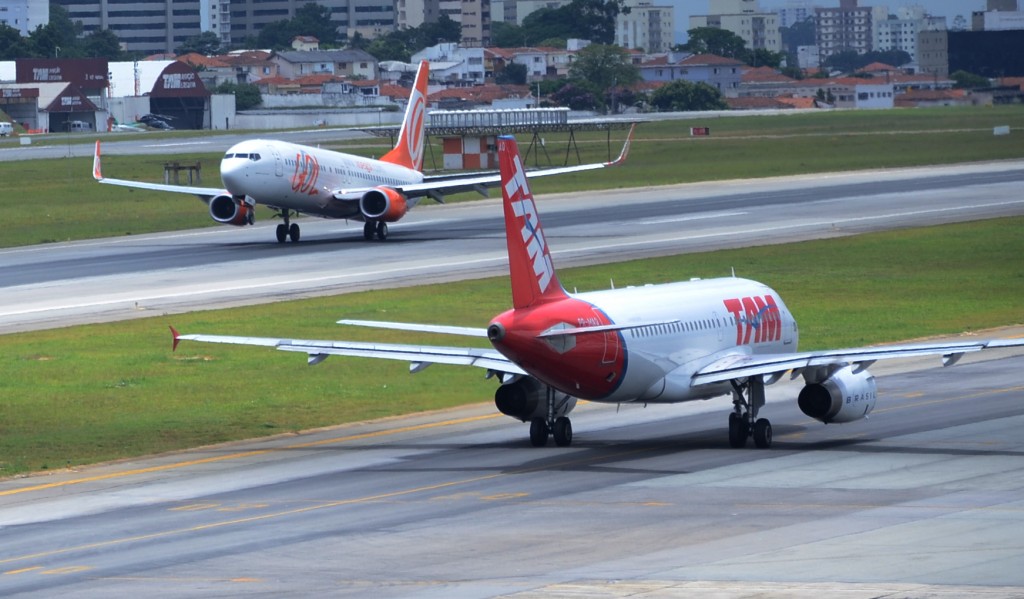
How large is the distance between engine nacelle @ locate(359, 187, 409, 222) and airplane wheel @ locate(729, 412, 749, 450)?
51066 mm

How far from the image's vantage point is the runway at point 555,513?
2502 cm

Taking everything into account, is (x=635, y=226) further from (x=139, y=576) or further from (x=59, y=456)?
(x=139, y=576)

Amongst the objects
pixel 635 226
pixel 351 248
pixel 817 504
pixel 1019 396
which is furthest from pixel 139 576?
pixel 635 226

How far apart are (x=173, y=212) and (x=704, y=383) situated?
76884 millimetres

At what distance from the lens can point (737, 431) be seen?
36.3 metres

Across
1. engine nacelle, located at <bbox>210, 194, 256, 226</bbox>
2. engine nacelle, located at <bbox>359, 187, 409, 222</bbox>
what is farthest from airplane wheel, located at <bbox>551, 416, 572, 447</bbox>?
engine nacelle, located at <bbox>359, 187, 409, 222</bbox>

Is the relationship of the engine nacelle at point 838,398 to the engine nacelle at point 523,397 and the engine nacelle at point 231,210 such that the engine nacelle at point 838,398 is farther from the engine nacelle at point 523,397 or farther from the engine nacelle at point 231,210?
the engine nacelle at point 231,210

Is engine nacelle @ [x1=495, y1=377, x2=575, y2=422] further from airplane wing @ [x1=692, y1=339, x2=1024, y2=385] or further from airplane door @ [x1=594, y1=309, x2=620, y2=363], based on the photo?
airplane wing @ [x1=692, y1=339, x2=1024, y2=385]

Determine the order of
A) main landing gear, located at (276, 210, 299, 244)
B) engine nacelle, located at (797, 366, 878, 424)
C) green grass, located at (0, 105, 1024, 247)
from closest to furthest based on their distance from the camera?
engine nacelle, located at (797, 366, 878, 424) → main landing gear, located at (276, 210, 299, 244) → green grass, located at (0, 105, 1024, 247)

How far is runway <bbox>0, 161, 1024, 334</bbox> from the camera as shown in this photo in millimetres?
66938

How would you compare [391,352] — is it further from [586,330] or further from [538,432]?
[586,330]

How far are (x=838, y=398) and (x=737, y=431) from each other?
218 centimetres

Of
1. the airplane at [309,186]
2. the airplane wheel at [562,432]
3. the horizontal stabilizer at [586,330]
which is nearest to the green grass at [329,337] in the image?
the airplane wheel at [562,432]

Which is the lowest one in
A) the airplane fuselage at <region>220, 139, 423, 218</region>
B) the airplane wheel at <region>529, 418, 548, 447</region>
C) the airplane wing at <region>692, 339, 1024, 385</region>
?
the airplane wheel at <region>529, 418, 548, 447</region>
